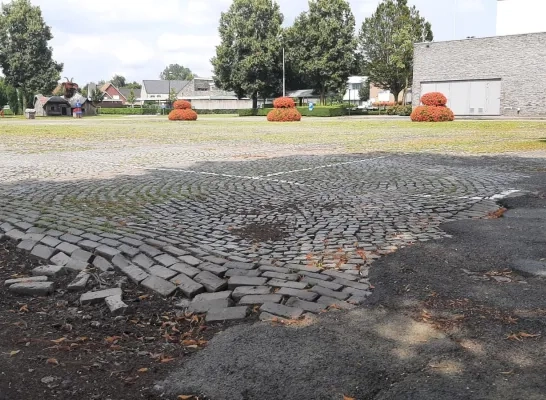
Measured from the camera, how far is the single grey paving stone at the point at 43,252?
4932 mm

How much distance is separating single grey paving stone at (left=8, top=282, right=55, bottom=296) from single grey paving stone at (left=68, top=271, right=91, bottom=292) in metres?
0.14

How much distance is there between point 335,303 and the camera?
147 inches

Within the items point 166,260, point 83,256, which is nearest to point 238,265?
point 166,260

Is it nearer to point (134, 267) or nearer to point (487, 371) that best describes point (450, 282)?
point (487, 371)

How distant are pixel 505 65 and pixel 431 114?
14.4m

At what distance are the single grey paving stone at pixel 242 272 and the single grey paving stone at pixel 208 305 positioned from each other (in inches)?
20.5

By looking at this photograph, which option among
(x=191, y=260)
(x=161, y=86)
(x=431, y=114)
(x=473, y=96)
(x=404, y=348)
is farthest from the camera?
(x=161, y=86)

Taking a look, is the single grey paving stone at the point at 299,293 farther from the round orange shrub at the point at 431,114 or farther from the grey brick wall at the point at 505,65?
the grey brick wall at the point at 505,65

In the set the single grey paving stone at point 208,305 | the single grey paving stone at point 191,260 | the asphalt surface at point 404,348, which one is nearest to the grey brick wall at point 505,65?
the asphalt surface at point 404,348

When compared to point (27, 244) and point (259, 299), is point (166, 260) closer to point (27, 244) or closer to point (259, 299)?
point (259, 299)

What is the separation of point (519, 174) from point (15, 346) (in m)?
9.34

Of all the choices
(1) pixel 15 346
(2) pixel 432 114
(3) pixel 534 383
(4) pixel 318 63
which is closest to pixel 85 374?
(1) pixel 15 346

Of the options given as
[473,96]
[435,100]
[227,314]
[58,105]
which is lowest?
[227,314]

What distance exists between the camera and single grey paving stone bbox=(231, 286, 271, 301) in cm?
388
